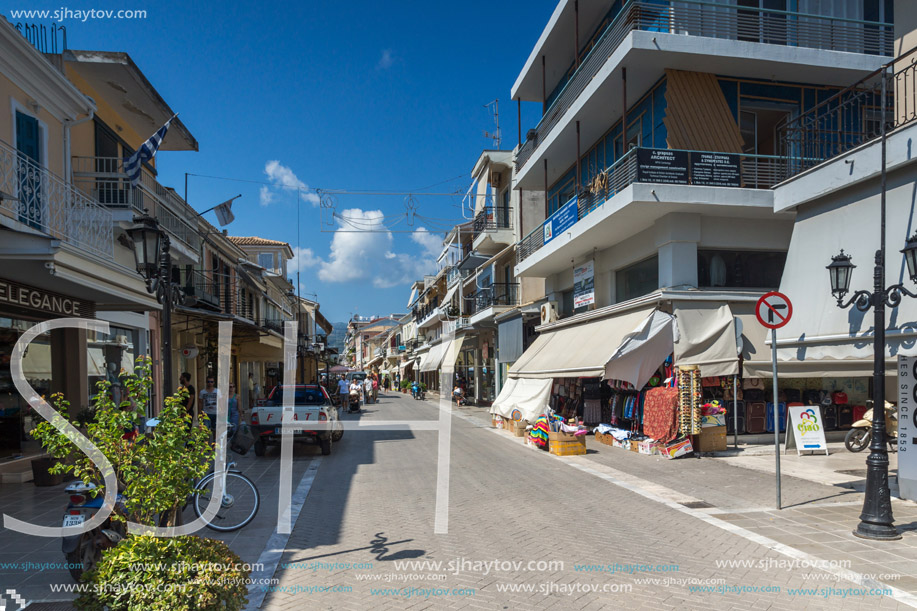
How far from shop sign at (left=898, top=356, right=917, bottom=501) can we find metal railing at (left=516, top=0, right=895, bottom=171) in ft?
29.6

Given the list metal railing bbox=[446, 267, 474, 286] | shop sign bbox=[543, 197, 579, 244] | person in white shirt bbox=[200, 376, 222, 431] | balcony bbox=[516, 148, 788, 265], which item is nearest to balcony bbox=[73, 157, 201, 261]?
person in white shirt bbox=[200, 376, 222, 431]

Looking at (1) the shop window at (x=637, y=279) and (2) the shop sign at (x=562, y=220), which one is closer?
(1) the shop window at (x=637, y=279)

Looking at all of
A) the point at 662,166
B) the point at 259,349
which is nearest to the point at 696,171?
the point at 662,166

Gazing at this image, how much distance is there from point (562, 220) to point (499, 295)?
1244 centimetres

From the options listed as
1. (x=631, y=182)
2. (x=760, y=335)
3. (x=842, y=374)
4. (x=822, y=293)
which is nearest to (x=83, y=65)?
(x=631, y=182)

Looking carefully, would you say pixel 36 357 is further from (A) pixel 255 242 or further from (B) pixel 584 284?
(A) pixel 255 242

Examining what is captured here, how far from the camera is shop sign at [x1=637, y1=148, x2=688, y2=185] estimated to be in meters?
13.0

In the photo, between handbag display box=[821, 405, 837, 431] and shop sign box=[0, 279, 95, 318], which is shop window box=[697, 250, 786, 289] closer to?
handbag display box=[821, 405, 837, 431]

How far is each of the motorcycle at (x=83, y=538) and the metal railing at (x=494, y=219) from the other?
25.2 metres

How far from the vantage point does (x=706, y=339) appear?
1311cm

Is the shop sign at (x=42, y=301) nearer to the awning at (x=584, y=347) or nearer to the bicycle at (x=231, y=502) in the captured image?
the bicycle at (x=231, y=502)

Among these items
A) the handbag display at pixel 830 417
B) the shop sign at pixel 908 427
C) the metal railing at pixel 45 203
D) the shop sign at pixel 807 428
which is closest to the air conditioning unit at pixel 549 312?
the handbag display at pixel 830 417

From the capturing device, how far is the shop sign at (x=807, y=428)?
40.0 ft

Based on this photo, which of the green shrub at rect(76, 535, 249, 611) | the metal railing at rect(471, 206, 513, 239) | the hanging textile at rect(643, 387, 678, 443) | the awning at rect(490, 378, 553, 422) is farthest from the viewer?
the metal railing at rect(471, 206, 513, 239)
